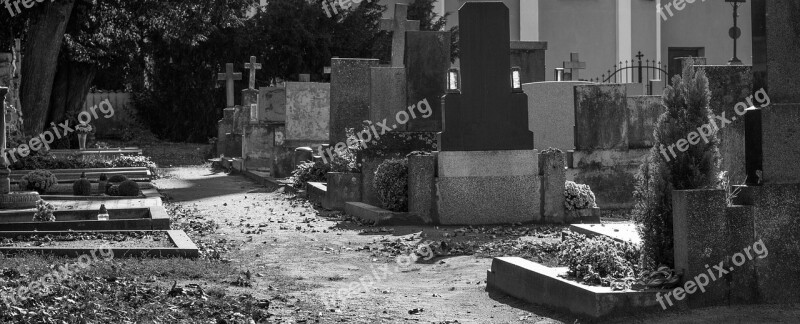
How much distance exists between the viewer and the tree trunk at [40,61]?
76.3 ft

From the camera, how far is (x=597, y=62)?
118 feet

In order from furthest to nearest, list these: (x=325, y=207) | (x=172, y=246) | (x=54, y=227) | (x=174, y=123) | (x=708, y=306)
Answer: (x=174, y=123), (x=325, y=207), (x=54, y=227), (x=172, y=246), (x=708, y=306)

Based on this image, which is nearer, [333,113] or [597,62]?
[333,113]

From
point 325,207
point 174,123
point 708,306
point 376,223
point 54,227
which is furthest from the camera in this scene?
point 174,123

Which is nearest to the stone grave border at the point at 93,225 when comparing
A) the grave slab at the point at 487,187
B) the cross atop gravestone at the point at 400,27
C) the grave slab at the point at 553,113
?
the grave slab at the point at 487,187

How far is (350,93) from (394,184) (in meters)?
3.70

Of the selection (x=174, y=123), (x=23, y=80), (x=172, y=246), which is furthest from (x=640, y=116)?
(x=174, y=123)

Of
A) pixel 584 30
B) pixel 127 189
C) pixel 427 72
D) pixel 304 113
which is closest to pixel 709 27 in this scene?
pixel 584 30

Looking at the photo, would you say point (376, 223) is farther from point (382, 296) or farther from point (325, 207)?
point (382, 296)

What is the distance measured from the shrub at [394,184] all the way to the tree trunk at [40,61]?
12787 millimetres

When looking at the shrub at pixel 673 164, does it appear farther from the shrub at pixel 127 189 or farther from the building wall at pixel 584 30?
the building wall at pixel 584 30

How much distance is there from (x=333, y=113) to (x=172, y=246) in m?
6.94

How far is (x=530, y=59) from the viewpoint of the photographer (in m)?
19.7

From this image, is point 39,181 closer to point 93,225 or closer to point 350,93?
Result: point 350,93
